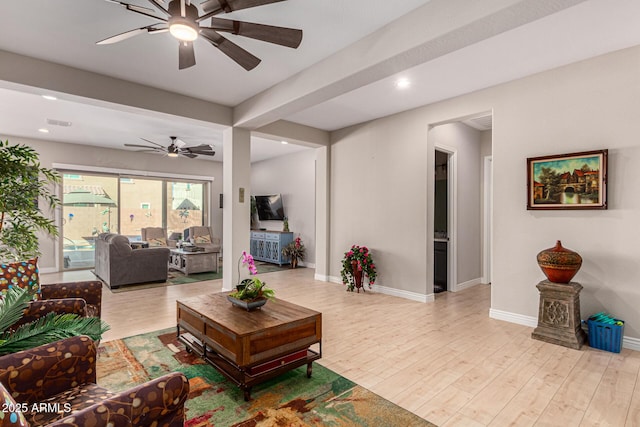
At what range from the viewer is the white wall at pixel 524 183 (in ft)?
10.4

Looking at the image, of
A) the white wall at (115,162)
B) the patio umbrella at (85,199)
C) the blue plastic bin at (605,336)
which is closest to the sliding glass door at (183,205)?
the white wall at (115,162)

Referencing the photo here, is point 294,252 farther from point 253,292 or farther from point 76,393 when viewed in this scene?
point 76,393

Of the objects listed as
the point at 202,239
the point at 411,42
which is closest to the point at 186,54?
the point at 411,42

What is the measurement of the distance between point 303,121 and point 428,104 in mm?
2030

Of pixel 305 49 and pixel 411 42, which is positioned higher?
pixel 305 49

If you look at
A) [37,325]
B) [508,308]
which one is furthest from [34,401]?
[508,308]

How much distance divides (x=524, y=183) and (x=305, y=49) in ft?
9.36

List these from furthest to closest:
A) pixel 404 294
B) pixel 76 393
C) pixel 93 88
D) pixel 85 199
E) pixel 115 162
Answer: pixel 115 162 < pixel 85 199 < pixel 404 294 < pixel 93 88 < pixel 76 393

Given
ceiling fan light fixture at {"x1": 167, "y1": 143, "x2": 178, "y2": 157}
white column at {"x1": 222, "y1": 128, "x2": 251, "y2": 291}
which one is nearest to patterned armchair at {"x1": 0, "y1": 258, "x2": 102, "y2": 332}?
white column at {"x1": 222, "y1": 128, "x2": 251, "y2": 291}

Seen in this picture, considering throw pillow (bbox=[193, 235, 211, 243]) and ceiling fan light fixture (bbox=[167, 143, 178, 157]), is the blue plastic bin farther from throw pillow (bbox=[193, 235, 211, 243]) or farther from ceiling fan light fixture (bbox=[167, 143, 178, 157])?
throw pillow (bbox=[193, 235, 211, 243])

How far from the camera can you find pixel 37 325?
159 cm

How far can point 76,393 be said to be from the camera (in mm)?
1528

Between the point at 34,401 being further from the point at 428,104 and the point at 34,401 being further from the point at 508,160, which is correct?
the point at 428,104

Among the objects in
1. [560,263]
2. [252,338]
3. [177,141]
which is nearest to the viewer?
[252,338]
